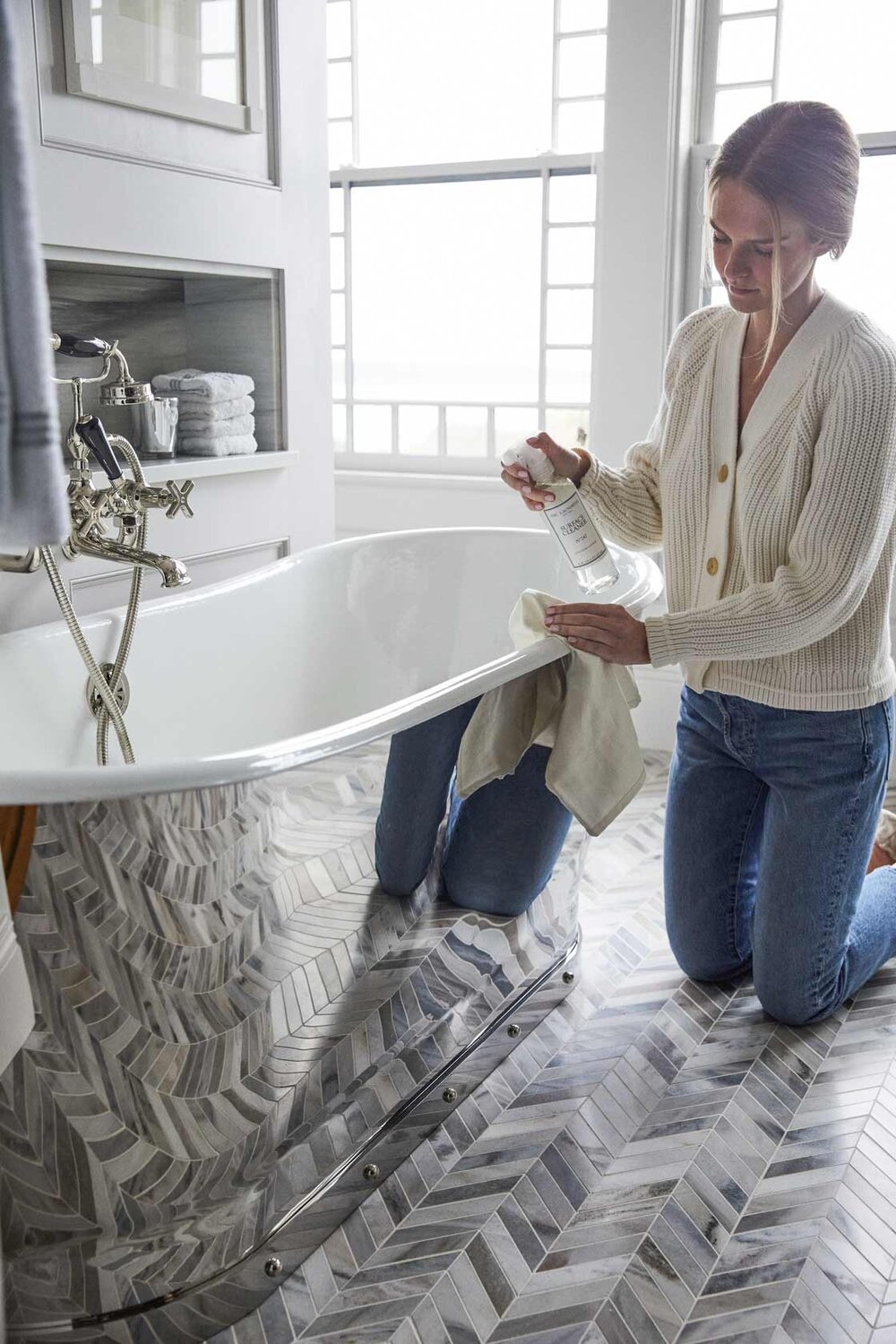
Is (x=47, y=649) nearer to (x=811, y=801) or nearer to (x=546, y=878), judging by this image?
(x=546, y=878)

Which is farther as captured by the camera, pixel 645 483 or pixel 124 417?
pixel 124 417

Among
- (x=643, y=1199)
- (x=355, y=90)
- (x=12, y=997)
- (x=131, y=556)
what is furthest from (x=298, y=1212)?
(x=355, y=90)

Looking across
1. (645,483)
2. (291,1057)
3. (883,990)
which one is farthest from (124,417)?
(883,990)

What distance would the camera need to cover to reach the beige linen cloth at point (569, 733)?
175 centimetres

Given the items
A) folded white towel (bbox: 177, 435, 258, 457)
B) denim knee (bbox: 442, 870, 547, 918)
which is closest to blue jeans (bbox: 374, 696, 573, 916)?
denim knee (bbox: 442, 870, 547, 918)

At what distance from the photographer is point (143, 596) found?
7.82 ft

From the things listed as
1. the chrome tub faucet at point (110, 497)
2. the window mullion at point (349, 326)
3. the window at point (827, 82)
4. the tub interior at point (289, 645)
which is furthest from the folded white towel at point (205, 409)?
the window mullion at point (349, 326)

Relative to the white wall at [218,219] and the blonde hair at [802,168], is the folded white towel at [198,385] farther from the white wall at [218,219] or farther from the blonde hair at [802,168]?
the blonde hair at [802,168]

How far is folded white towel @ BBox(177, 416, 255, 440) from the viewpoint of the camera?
253 cm

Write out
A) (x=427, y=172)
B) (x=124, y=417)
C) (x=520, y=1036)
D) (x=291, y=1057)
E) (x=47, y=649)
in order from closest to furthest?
1. (x=291, y=1057)
2. (x=47, y=649)
3. (x=520, y=1036)
4. (x=124, y=417)
5. (x=427, y=172)

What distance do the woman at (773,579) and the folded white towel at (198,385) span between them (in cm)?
80

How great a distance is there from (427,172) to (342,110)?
0.44 metres

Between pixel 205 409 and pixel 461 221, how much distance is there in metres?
2.17

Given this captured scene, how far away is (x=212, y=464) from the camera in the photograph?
8.06ft
